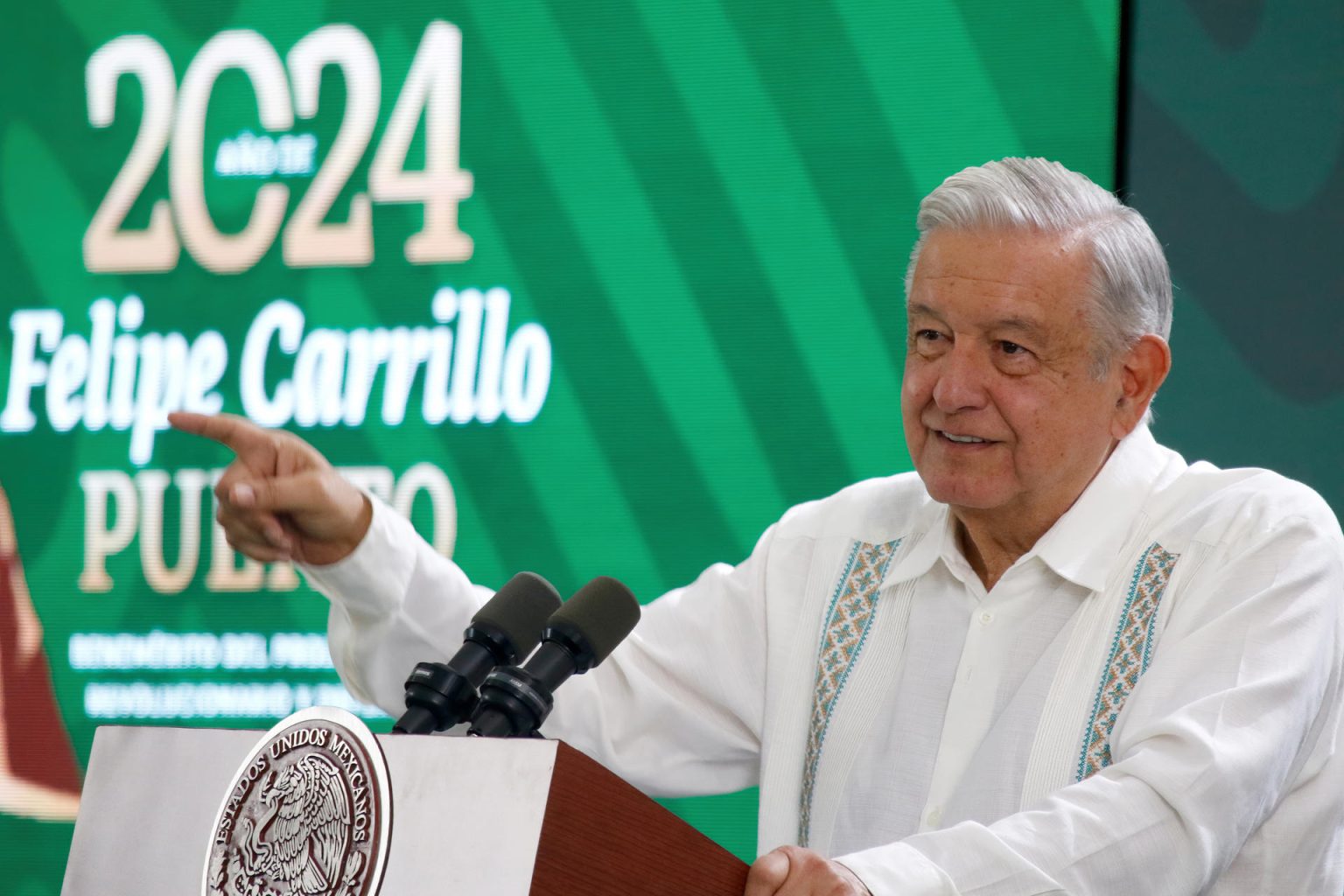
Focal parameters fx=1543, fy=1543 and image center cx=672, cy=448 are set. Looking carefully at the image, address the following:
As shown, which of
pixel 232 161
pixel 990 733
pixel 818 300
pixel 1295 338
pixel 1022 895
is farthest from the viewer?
pixel 232 161

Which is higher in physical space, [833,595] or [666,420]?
[666,420]

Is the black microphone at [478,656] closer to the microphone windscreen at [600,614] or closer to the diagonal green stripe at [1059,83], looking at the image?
the microphone windscreen at [600,614]

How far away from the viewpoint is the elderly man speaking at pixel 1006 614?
4.97 feet

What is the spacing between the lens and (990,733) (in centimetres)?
173

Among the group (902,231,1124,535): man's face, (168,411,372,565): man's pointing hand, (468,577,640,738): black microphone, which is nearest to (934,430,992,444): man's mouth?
(902,231,1124,535): man's face

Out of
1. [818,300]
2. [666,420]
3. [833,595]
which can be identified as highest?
[818,300]

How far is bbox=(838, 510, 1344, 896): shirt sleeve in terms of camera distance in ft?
4.36

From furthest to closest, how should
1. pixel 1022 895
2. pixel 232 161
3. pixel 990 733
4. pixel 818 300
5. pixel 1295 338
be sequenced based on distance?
pixel 232 161 → pixel 818 300 → pixel 1295 338 → pixel 990 733 → pixel 1022 895

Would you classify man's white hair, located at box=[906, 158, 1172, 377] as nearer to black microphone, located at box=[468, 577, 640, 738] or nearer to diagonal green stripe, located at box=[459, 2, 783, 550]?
black microphone, located at box=[468, 577, 640, 738]

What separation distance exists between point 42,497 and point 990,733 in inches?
89.5

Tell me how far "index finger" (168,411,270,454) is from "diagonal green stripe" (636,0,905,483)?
1.55 metres

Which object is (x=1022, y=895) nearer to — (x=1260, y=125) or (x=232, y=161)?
(x=1260, y=125)

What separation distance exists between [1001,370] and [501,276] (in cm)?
152

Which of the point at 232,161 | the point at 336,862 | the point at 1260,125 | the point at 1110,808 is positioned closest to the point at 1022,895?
the point at 1110,808
